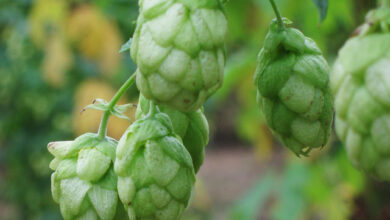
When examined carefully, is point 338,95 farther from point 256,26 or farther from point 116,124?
point 116,124

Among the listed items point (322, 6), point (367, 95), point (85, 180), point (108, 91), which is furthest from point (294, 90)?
point (108, 91)

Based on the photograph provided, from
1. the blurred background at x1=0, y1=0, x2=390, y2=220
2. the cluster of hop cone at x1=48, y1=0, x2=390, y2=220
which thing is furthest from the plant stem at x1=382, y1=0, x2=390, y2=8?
the blurred background at x1=0, y1=0, x2=390, y2=220

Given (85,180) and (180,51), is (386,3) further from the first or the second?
(85,180)

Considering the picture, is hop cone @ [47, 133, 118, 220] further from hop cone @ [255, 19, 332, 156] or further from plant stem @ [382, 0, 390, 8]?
plant stem @ [382, 0, 390, 8]

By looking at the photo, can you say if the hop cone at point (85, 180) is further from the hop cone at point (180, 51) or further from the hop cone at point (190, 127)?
the hop cone at point (180, 51)

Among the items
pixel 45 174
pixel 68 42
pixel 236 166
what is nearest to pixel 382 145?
pixel 68 42

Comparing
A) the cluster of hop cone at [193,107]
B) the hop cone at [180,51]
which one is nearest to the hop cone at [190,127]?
the cluster of hop cone at [193,107]
